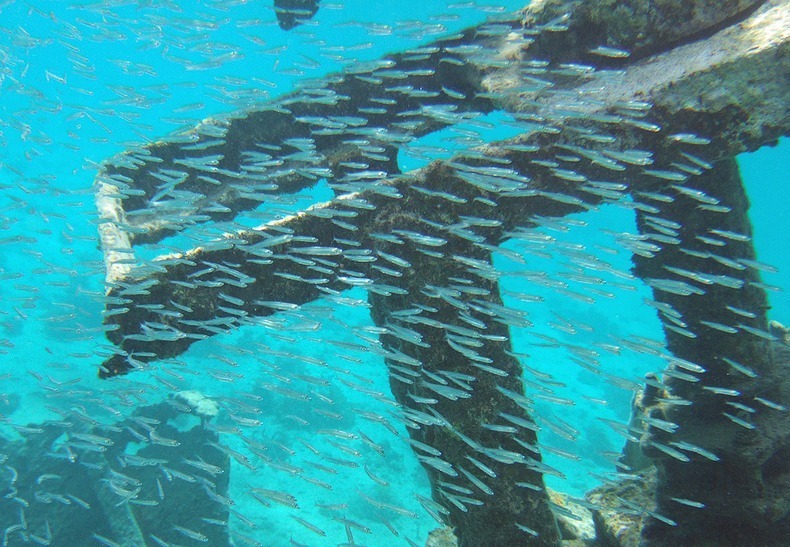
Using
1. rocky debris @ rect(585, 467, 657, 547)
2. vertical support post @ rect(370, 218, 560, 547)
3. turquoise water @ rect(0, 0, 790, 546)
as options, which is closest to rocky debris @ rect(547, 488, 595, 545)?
rocky debris @ rect(585, 467, 657, 547)

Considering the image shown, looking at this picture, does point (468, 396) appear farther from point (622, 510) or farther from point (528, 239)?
point (622, 510)

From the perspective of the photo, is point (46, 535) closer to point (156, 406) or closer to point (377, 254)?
point (156, 406)

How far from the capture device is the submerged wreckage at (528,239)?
Answer: 448 cm

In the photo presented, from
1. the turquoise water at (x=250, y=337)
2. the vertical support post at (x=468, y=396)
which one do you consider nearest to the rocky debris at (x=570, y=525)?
the turquoise water at (x=250, y=337)

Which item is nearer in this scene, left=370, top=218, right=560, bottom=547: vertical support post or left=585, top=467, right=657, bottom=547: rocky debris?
left=370, top=218, right=560, bottom=547: vertical support post

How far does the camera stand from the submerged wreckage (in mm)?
4477

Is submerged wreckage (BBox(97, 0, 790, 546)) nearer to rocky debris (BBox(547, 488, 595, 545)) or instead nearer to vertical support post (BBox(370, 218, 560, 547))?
vertical support post (BBox(370, 218, 560, 547))

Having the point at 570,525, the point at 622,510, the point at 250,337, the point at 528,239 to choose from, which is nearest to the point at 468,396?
the point at 528,239

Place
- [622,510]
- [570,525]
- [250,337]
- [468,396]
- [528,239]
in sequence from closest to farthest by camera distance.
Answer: [468,396]
[528,239]
[622,510]
[570,525]
[250,337]

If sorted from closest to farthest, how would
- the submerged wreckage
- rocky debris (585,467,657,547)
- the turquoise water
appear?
the submerged wreckage → rocky debris (585,467,657,547) → the turquoise water

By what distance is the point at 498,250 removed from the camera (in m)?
4.82

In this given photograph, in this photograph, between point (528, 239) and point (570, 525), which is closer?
point (528, 239)

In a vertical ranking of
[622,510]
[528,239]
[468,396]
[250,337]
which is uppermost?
[250,337]

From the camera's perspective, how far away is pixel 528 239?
5.38 m
